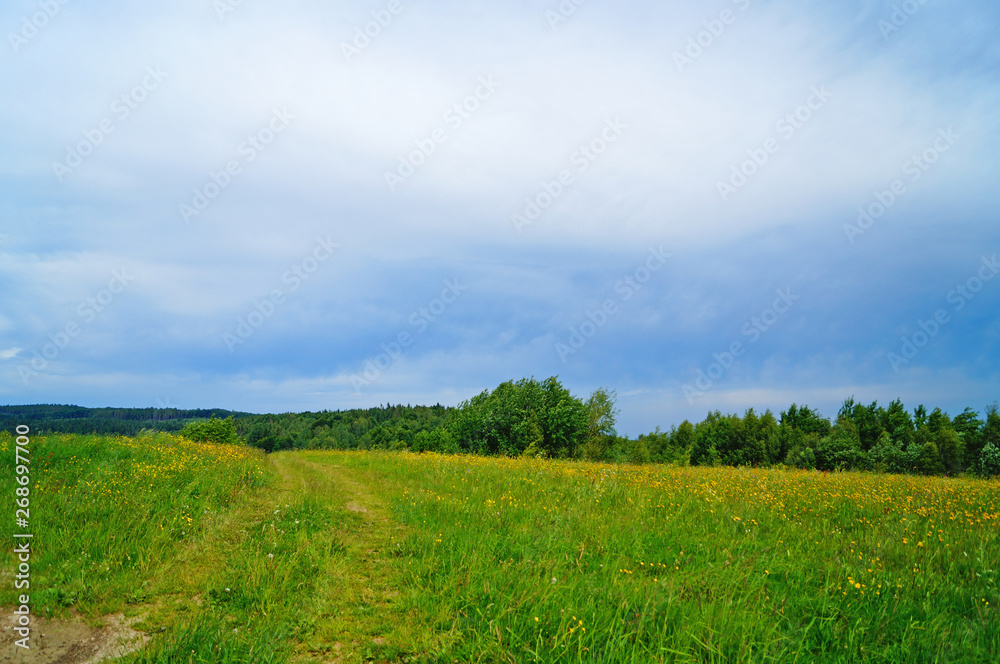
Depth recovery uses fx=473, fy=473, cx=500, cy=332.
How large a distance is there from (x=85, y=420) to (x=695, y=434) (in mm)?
78390

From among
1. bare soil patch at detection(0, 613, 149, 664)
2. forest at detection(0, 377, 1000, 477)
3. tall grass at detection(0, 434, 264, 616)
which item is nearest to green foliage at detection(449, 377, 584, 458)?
forest at detection(0, 377, 1000, 477)

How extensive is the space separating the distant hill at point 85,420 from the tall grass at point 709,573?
935cm

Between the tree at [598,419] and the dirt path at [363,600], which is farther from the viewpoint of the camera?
the tree at [598,419]

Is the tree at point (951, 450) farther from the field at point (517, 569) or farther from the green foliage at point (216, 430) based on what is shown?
the green foliage at point (216, 430)

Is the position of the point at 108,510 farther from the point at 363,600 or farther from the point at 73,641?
the point at 363,600

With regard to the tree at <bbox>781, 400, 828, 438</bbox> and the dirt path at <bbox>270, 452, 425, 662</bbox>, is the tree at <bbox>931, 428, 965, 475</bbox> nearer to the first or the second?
the tree at <bbox>781, 400, 828, 438</bbox>

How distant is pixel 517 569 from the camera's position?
5621 mm

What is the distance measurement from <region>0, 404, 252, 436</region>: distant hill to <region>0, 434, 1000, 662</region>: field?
164 inches

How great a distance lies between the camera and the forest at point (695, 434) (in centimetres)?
4097

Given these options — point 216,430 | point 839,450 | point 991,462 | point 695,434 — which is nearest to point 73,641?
point 991,462

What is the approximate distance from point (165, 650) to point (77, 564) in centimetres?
318

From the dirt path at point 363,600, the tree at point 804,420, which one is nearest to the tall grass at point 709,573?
the dirt path at point 363,600

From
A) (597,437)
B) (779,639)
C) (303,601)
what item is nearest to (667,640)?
(779,639)

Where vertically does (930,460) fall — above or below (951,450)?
below
